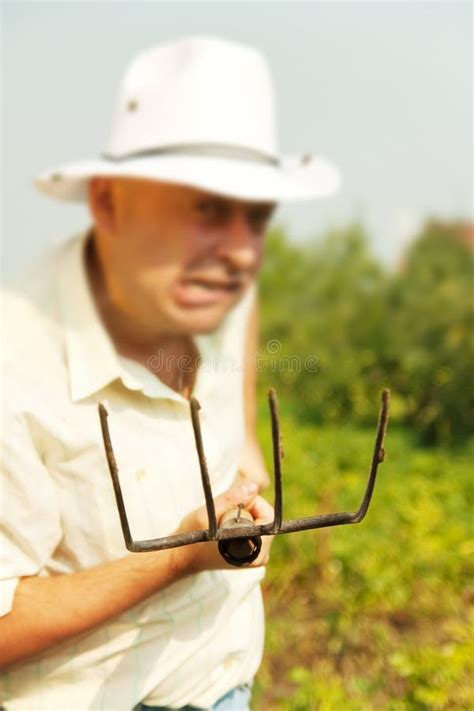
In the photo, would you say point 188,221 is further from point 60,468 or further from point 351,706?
point 351,706

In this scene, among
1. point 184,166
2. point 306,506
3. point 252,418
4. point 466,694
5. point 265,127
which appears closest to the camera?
point 184,166

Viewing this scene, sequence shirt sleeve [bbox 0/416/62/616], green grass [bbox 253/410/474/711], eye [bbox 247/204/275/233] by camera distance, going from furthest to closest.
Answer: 1. green grass [bbox 253/410/474/711]
2. eye [bbox 247/204/275/233]
3. shirt sleeve [bbox 0/416/62/616]

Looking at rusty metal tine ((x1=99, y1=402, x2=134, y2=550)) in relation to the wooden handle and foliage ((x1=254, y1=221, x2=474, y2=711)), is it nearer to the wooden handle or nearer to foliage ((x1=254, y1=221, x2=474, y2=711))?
the wooden handle

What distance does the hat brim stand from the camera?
49.5 inches

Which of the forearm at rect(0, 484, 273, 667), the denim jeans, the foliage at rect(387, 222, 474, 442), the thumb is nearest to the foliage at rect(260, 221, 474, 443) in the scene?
the foliage at rect(387, 222, 474, 442)

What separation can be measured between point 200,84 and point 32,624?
878 millimetres

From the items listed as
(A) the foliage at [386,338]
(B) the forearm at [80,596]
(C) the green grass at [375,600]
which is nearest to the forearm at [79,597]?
(B) the forearm at [80,596]

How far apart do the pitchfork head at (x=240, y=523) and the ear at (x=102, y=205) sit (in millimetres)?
534

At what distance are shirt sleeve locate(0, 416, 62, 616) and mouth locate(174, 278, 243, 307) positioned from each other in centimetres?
33

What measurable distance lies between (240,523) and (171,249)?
19.9 inches

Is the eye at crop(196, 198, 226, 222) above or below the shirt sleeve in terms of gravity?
above

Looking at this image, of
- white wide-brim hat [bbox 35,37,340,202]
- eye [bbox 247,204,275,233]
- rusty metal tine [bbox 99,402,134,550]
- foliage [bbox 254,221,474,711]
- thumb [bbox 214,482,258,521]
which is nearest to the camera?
rusty metal tine [bbox 99,402,134,550]

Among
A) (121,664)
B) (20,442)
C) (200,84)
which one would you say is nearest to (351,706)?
(121,664)

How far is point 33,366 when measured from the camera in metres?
1.22
